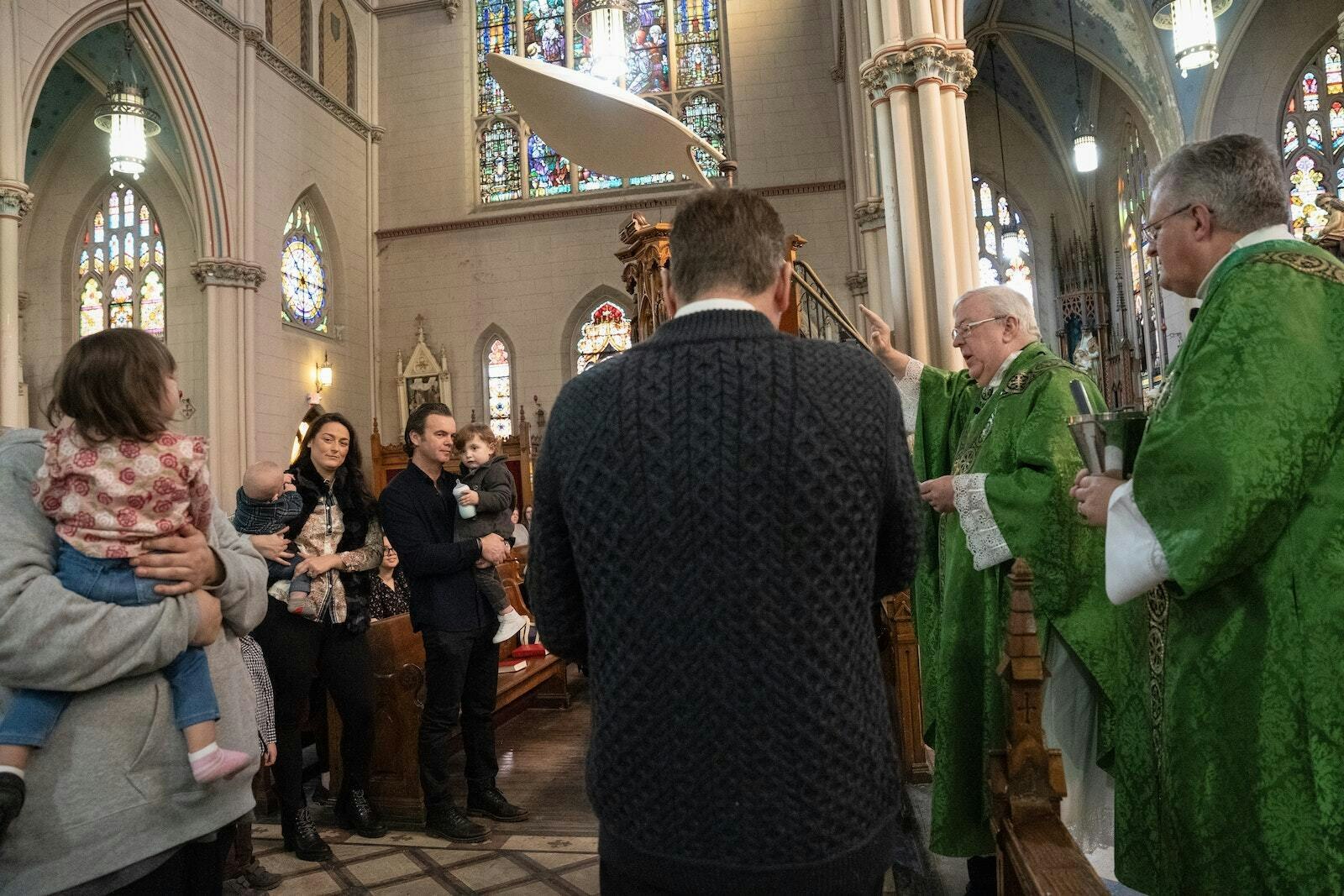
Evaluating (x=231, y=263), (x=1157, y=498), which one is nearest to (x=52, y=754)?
(x=1157, y=498)

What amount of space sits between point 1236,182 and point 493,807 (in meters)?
3.29

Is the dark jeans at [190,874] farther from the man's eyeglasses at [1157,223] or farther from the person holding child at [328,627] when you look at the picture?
the man's eyeglasses at [1157,223]

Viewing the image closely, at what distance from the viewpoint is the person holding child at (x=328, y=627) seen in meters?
3.34

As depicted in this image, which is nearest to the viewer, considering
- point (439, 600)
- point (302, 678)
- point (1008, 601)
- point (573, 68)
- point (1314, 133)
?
point (1008, 601)

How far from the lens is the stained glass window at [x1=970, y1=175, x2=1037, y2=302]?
1738 centimetres

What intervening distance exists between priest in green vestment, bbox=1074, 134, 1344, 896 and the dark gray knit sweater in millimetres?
633

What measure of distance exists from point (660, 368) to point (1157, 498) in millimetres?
914

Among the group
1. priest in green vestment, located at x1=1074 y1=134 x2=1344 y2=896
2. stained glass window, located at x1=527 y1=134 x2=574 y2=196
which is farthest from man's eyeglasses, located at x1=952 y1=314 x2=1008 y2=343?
stained glass window, located at x1=527 y1=134 x2=574 y2=196

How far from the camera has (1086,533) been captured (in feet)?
7.91

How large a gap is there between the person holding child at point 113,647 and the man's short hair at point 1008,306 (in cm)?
212

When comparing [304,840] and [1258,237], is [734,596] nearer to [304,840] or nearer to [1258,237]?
[1258,237]

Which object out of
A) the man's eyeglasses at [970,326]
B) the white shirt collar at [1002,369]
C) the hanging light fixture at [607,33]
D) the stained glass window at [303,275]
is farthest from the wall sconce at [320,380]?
the white shirt collar at [1002,369]

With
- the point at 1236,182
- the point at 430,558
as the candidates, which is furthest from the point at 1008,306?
the point at 430,558

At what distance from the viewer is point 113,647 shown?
1522 millimetres
